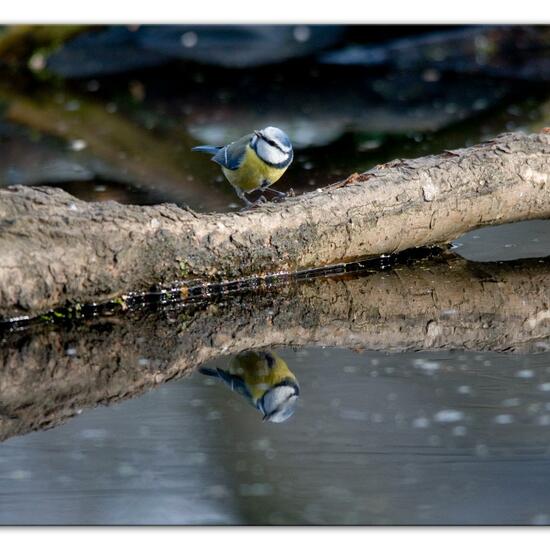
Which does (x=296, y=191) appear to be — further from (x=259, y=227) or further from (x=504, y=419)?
(x=504, y=419)

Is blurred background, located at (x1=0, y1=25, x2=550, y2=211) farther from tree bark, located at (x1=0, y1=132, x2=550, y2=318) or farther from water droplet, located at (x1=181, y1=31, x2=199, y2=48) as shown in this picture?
tree bark, located at (x1=0, y1=132, x2=550, y2=318)

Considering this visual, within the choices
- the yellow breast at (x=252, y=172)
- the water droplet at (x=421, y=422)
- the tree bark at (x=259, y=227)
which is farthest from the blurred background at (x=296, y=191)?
the yellow breast at (x=252, y=172)

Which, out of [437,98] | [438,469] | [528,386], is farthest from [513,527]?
[437,98]

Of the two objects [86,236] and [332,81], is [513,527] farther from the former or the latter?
[332,81]

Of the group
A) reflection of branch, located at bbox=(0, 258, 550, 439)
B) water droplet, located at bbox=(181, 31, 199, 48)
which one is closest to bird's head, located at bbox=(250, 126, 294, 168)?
reflection of branch, located at bbox=(0, 258, 550, 439)

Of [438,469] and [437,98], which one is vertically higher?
[438,469]
